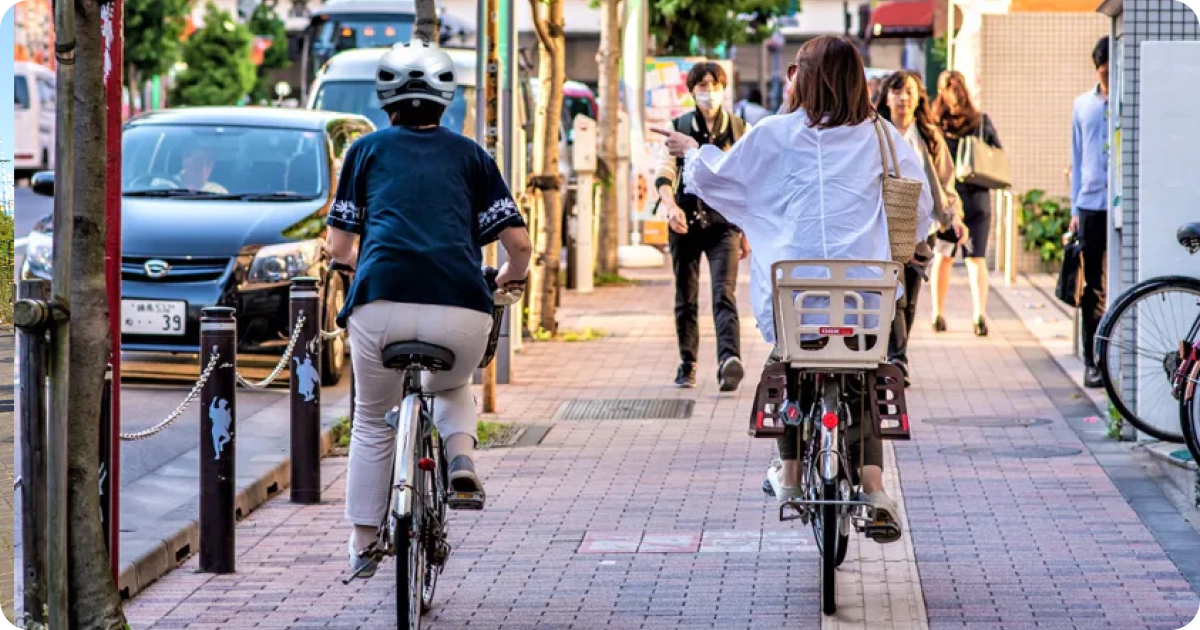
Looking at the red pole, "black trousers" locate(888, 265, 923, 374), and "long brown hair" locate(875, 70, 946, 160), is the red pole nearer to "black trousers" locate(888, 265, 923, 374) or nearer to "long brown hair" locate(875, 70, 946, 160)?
"black trousers" locate(888, 265, 923, 374)

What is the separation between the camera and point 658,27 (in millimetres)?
29562

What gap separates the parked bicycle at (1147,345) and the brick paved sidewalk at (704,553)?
34 centimetres

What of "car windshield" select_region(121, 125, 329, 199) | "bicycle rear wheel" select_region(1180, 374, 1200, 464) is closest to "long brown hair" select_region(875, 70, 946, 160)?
"car windshield" select_region(121, 125, 329, 199)

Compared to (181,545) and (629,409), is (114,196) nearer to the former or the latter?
(181,545)

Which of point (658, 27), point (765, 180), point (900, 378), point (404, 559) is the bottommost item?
point (404, 559)

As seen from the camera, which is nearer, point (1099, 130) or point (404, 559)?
point (404, 559)

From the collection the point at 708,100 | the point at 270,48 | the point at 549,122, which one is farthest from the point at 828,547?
the point at 270,48

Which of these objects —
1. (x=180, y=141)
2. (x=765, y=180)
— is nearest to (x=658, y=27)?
(x=180, y=141)

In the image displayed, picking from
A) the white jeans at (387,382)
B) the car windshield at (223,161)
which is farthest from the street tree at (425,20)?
the white jeans at (387,382)

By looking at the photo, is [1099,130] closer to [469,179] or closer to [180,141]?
[180,141]

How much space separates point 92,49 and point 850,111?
2.42 m

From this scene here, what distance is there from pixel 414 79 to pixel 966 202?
9.56 meters

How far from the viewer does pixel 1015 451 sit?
9844mm

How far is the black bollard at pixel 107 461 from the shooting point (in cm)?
588
